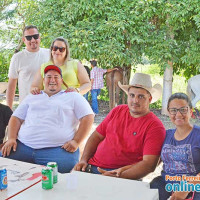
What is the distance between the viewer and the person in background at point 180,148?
6.16ft

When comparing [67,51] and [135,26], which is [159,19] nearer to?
[135,26]

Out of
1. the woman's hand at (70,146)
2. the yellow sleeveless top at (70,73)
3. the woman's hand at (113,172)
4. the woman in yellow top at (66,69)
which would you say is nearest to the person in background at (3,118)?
Result: the woman in yellow top at (66,69)

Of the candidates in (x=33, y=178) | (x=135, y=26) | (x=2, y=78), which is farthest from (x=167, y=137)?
(x=2, y=78)

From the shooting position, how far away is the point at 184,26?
6293mm

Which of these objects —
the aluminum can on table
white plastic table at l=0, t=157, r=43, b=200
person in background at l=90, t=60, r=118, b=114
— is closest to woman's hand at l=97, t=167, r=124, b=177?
white plastic table at l=0, t=157, r=43, b=200

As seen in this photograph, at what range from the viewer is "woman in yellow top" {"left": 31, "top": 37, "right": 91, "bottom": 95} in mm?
2893

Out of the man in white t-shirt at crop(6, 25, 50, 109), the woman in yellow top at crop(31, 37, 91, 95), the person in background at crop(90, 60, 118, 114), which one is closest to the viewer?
the woman in yellow top at crop(31, 37, 91, 95)

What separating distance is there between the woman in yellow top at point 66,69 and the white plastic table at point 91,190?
1320 mm

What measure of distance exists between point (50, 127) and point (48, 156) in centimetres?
25

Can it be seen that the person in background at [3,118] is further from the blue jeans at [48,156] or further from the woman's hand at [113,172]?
the woman's hand at [113,172]

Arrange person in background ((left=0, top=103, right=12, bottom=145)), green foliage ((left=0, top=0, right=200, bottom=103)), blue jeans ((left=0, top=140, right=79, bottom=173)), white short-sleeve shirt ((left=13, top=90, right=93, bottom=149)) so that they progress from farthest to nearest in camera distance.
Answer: green foliage ((left=0, top=0, right=200, bottom=103)) < person in background ((left=0, top=103, right=12, bottom=145)) < white short-sleeve shirt ((left=13, top=90, right=93, bottom=149)) < blue jeans ((left=0, top=140, right=79, bottom=173))

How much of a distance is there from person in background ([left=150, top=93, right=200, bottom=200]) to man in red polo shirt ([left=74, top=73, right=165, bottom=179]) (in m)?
0.09

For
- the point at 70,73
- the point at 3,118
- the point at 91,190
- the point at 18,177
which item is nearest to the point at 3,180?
the point at 18,177

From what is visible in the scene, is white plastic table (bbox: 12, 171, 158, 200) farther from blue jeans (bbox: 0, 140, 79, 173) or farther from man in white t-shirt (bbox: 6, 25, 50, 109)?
man in white t-shirt (bbox: 6, 25, 50, 109)
